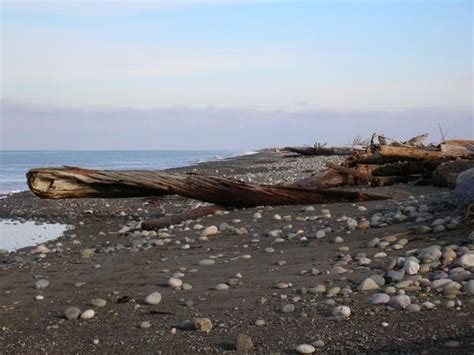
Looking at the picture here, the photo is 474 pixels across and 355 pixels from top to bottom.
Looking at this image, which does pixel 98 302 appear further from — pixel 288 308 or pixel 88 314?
pixel 288 308

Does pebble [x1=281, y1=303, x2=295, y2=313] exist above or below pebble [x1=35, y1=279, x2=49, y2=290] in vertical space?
above

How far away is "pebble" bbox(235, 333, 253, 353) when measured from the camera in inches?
128

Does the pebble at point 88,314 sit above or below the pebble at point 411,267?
below

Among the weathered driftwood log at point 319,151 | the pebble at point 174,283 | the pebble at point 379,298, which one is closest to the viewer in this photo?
the pebble at point 379,298

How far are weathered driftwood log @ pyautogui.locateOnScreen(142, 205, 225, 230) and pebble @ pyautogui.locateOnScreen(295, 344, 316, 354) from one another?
5.36m

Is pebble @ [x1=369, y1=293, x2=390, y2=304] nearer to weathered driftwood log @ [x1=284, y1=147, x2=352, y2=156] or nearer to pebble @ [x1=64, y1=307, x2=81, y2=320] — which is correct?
pebble @ [x1=64, y1=307, x2=81, y2=320]

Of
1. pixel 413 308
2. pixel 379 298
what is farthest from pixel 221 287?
pixel 413 308

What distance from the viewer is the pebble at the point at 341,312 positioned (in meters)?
3.64

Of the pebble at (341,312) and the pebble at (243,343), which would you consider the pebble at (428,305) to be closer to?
the pebble at (341,312)

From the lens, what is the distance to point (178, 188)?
9.22 metres

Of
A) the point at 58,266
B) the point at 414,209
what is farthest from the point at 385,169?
the point at 58,266

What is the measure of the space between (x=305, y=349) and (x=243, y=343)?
1.18ft

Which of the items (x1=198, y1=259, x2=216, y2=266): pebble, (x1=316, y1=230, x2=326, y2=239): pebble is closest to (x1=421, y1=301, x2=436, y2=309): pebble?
(x1=198, y1=259, x2=216, y2=266): pebble

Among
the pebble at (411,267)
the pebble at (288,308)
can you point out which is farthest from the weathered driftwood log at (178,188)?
the pebble at (288,308)
